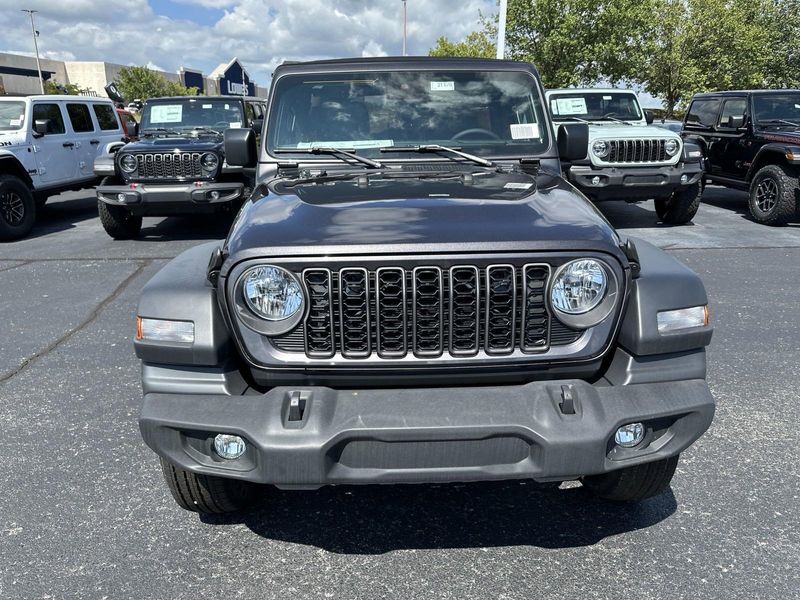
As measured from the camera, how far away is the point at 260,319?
2176 millimetres

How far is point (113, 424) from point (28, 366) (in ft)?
4.40

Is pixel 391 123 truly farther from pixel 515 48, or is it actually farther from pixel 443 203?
pixel 515 48

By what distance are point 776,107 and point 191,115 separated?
8.63 meters

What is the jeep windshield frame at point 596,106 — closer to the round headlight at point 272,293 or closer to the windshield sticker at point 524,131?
the windshield sticker at point 524,131

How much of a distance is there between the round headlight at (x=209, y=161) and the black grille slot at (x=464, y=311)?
21.9 feet

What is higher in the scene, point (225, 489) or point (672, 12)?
point (672, 12)

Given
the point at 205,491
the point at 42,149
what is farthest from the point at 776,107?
the point at 42,149

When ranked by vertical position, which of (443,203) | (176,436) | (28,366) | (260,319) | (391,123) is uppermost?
(391,123)

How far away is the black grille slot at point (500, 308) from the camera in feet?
6.99

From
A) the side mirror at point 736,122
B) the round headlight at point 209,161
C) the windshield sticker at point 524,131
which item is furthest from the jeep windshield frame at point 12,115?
the side mirror at point 736,122

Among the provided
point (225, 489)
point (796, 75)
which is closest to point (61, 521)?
point (225, 489)

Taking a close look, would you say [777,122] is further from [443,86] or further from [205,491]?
[205,491]

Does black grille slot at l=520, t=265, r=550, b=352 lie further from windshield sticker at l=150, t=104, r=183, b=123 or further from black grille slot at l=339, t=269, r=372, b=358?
windshield sticker at l=150, t=104, r=183, b=123

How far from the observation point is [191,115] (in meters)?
9.59
